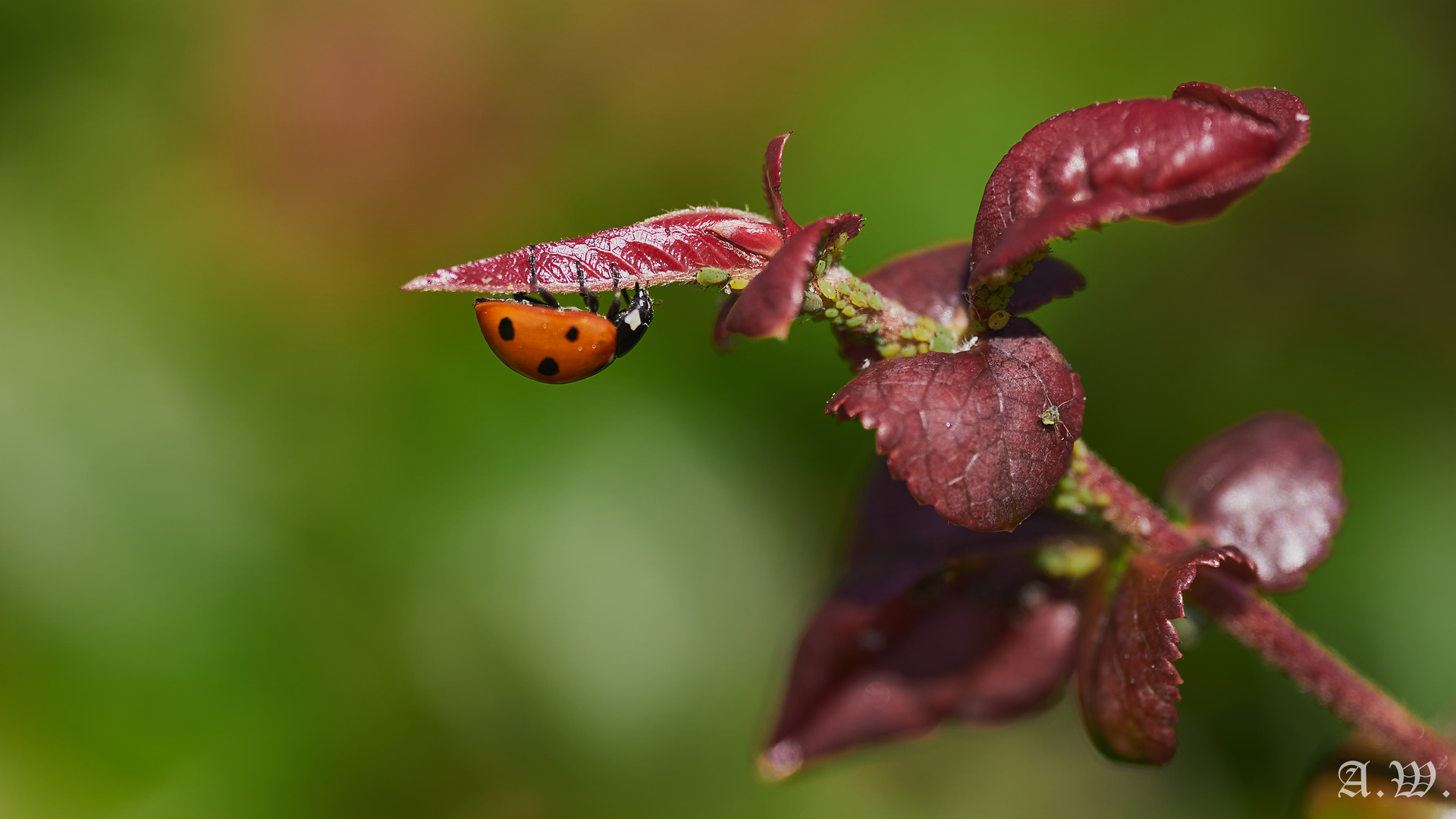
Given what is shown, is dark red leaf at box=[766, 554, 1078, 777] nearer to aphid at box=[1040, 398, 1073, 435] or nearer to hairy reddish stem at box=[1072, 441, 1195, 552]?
hairy reddish stem at box=[1072, 441, 1195, 552]

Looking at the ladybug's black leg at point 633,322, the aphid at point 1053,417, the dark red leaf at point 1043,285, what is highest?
the dark red leaf at point 1043,285

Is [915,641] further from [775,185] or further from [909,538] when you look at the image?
[775,185]

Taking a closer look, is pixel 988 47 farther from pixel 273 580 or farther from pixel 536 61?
pixel 273 580

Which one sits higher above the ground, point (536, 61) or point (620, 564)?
point (536, 61)

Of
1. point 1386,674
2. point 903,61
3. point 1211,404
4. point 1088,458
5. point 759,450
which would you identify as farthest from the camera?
point 903,61

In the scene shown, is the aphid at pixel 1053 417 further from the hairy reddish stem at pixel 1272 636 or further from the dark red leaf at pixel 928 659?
the dark red leaf at pixel 928 659

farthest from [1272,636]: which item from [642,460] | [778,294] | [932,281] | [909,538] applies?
[642,460]

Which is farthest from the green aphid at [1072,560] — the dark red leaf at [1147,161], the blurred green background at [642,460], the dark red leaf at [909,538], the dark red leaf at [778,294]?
the blurred green background at [642,460]

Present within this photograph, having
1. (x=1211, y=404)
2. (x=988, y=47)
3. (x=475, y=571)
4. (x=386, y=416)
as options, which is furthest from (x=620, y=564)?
(x=988, y=47)
